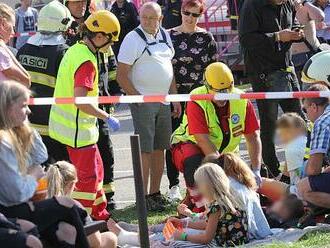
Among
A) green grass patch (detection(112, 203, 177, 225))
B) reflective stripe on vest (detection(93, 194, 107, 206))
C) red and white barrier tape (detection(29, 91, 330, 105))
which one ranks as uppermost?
red and white barrier tape (detection(29, 91, 330, 105))

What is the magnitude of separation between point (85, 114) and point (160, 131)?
1.31 meters

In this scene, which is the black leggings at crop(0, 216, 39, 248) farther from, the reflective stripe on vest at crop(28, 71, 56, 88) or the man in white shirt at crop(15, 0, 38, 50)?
the man in white shirt at crop(15, 0, 38, 50)

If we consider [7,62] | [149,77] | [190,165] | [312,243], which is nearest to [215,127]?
[190,165]

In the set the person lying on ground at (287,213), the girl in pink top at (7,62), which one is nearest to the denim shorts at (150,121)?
the girl in pink top at (7,62)

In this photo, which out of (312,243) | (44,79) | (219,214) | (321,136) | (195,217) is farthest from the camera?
(44,79)

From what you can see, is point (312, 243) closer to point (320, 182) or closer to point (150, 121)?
point (320, 182)

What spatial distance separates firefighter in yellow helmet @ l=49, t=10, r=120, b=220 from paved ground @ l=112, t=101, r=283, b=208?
4.41 ft

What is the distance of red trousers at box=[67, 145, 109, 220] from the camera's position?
24.7ft

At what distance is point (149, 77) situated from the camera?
8578mm

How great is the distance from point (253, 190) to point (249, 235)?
1.14ft

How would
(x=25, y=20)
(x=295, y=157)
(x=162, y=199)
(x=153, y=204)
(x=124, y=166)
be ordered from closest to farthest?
(x=295, y=157)
(x=153, y=204)
(x=162, y=199)
(x=124, y=166)
(x=25, y=20)

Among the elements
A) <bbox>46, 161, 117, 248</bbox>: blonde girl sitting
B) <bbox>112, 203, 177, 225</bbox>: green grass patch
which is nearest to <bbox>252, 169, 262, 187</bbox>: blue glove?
<bbox>112, 203, 177, 225</bbox>: green grass patch

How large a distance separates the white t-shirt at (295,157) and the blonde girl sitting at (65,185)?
177 centimetres

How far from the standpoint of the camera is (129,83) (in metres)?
8.54
